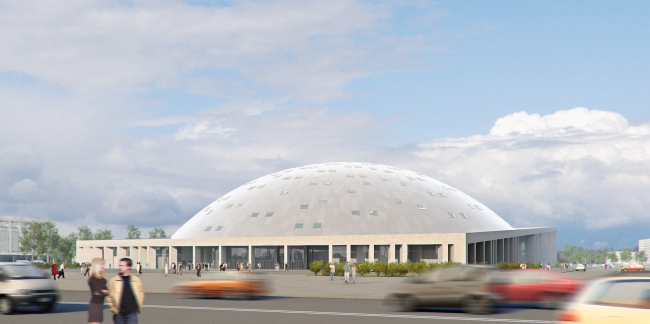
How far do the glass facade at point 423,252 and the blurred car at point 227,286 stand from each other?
4765 cm

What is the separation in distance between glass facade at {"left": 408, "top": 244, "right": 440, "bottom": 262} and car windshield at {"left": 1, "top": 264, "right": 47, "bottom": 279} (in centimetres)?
5637

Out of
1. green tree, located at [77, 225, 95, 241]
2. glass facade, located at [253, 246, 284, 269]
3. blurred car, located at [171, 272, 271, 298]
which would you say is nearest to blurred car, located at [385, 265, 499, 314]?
blurred car, located at [171, 272, 271, 298]

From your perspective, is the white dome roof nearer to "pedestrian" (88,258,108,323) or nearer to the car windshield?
the car windshield

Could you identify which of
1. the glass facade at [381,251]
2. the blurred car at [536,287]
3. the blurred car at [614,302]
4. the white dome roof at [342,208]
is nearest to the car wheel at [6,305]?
the blurred car at [536,287]

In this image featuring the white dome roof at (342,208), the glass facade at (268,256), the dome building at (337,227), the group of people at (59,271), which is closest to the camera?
the group of people at (59,271)

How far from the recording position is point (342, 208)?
83.8 metres

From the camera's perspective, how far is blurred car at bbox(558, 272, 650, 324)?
9.81m

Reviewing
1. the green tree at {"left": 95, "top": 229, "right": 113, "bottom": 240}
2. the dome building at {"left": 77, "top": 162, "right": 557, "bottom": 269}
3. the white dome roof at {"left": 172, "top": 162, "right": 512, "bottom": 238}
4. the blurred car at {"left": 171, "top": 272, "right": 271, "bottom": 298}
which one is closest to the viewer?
the blurred car at {"left": 171, "top": 272, "right": 271, "bottom": 298}

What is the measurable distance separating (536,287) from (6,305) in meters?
18.2

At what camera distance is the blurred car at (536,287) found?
24.3m

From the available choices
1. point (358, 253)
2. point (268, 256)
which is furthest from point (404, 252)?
point (268, 256)

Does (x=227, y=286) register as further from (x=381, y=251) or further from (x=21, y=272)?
(x=381, y=251)

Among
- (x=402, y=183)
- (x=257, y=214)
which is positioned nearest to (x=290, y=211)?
(x=257, y=214)

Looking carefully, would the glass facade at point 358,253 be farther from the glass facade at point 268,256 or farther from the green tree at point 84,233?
the green tree at point 84,233
